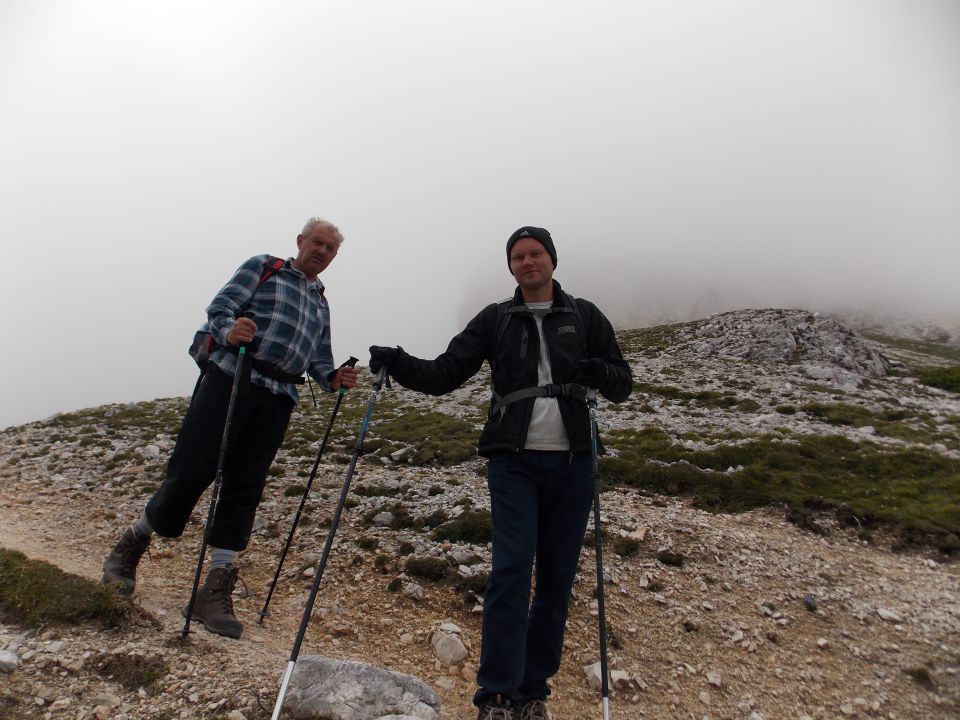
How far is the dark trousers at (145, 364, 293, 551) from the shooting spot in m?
5.54

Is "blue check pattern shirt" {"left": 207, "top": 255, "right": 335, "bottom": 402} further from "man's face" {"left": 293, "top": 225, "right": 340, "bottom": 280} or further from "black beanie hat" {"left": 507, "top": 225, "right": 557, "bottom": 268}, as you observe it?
"black beanie hat" {"left": 507, "top": 225, "right": 557, "bottom": 268}

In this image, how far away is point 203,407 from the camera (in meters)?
5.61

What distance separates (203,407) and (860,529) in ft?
44.8

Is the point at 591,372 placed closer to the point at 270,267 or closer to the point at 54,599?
the point at 270,267

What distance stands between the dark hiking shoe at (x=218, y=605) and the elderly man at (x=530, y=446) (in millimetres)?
3269

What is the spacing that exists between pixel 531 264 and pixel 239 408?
3.68m

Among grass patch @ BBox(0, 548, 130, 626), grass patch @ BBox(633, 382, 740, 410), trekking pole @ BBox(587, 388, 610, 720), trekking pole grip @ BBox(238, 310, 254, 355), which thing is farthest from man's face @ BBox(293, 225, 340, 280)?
grass patch @ BBox(633, 382, 740, 410)

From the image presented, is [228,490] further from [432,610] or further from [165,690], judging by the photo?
[432,610]

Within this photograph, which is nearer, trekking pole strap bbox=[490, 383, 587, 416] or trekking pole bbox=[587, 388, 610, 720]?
trekking pole bbox=[587, 388, 610, 720]

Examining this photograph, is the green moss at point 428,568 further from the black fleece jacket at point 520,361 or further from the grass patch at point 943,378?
the grass patch at point 943,378

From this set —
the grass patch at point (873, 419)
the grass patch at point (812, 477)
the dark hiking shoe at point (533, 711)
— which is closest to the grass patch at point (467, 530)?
the dark hiking shoe at point (533, 711)

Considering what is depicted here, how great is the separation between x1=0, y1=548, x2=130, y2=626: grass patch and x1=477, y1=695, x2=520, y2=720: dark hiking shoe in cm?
393

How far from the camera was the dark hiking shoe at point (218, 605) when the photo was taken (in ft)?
18.1

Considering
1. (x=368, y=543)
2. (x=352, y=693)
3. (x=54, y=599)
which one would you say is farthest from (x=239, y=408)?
(x=368, y=543)
